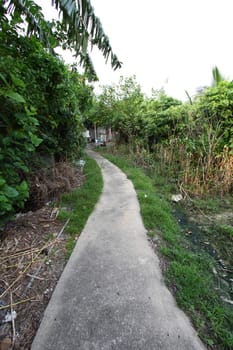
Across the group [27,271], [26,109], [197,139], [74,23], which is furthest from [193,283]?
[74,23]

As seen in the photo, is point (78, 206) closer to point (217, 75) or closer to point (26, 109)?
point (26, 109)

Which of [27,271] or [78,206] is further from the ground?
[78,206]

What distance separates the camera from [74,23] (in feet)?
9.40

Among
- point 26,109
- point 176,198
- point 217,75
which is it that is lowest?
point 176,198

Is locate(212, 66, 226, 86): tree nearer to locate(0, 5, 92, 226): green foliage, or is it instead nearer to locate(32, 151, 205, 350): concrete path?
locate(0, 5, 92, 226): green foliage

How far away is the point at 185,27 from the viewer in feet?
21.3

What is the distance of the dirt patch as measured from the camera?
125 centimetres

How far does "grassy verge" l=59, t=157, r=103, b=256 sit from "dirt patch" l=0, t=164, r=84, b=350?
0.41 ft

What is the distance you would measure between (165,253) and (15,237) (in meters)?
1.97

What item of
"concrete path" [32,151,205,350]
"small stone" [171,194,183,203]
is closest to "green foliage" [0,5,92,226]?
"concrete path" [32,151,205,350]

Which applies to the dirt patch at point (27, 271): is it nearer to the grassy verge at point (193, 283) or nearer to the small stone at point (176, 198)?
the grassy verge at point (193, 283)

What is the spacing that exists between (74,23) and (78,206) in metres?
3.27

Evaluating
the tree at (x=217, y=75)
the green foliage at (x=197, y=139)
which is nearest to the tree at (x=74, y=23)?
the green foliage at (x=197, y=139)

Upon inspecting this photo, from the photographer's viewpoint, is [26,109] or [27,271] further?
[27,271]
